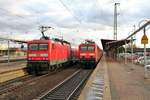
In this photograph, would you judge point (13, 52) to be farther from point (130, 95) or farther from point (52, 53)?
point (130, 95)

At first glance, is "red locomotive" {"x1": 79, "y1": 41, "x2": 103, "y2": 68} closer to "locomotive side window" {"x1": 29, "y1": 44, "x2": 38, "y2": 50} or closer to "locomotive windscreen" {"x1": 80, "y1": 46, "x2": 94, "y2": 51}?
"locomotive windscreen" {"x1": 80, "y1": 46, "x2": 94, "y2": 51}

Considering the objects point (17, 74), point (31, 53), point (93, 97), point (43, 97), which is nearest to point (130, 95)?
point (93, 97)

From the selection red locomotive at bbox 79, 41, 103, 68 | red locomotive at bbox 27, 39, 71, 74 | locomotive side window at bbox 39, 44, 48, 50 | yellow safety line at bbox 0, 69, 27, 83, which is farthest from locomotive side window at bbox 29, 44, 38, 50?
red locomotive at bbox 79, 41, 103, 68

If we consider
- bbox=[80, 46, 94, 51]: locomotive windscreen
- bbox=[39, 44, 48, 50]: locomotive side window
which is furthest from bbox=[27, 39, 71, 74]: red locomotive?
bbox=[80, 46, 94, 51]: locomotive windscreen

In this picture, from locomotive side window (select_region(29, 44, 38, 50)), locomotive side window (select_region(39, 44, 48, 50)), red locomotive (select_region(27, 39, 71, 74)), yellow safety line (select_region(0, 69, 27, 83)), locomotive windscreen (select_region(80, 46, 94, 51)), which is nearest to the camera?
yellow safety line (select_region(0, 69, 27, 83))

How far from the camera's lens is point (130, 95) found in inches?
482

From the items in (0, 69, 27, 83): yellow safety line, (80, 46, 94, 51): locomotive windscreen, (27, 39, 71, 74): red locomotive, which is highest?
(80, 46, 94, 51): locomotive windscreen

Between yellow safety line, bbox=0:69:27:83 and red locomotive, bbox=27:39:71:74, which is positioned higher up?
red locomotive, bbox=27:39:71:74

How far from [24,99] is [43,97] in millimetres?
855

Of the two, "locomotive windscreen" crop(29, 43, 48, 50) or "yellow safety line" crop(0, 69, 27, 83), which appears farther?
"locomotive windscreen" crop(29, 43, 48, 50)

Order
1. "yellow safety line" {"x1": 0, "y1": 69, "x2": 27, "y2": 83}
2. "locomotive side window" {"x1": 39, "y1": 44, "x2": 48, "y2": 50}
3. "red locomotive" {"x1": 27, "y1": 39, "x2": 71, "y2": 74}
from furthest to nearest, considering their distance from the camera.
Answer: "locomotive side window" {"x1": 39, "y1": 44, "x2": 48, "y2": 50} → "red locomotive" {"x1": 27, "y1": 39, "x2": 71, "y2": 74} → "yellow safety line" {"x1": 0, "y1": 69, "x2": 27, "y2": 83}

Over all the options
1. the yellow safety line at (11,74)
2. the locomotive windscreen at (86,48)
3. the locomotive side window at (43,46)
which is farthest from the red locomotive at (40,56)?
the locomotive windscreen at (86,48)

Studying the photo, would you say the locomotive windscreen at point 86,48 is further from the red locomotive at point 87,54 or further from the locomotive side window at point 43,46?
the locomotive side window at point 43,46

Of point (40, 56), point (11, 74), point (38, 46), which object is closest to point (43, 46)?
point (38, 46)
